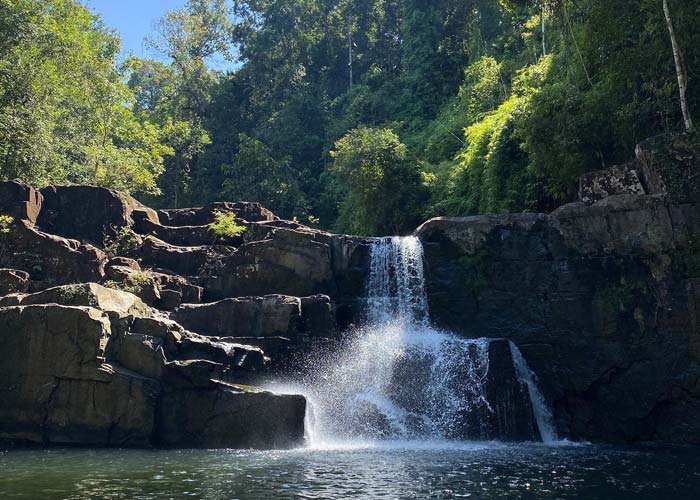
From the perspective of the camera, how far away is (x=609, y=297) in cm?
1977

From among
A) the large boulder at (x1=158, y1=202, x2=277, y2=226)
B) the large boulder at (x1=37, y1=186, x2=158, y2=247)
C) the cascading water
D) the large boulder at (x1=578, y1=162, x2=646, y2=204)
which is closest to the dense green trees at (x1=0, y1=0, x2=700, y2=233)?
the large boulder at (x1=578, y1=162, x2=646, y2=204)

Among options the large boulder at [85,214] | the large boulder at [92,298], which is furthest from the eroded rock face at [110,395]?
the large boulder at [85,214]

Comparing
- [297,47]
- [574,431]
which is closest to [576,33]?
[574,431]

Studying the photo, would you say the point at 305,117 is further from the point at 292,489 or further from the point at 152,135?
the point at 292,489

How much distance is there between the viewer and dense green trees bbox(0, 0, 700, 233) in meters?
22.4

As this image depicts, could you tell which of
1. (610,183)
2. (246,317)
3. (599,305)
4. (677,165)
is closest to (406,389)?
(246,317)

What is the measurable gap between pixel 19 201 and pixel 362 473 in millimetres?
16556

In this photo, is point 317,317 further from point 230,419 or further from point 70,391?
point 70,391

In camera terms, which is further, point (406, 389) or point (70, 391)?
point (406, 389)

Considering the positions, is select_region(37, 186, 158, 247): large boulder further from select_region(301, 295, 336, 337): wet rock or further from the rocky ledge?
select_region(301, 295, 336, 337): wet rock

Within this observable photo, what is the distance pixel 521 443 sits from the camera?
1727 cm

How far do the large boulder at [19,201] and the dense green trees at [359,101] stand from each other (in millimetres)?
5060

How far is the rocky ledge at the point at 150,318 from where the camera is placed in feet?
55.8

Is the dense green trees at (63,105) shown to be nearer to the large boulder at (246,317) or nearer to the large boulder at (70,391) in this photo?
the large boulder at (246,317)
